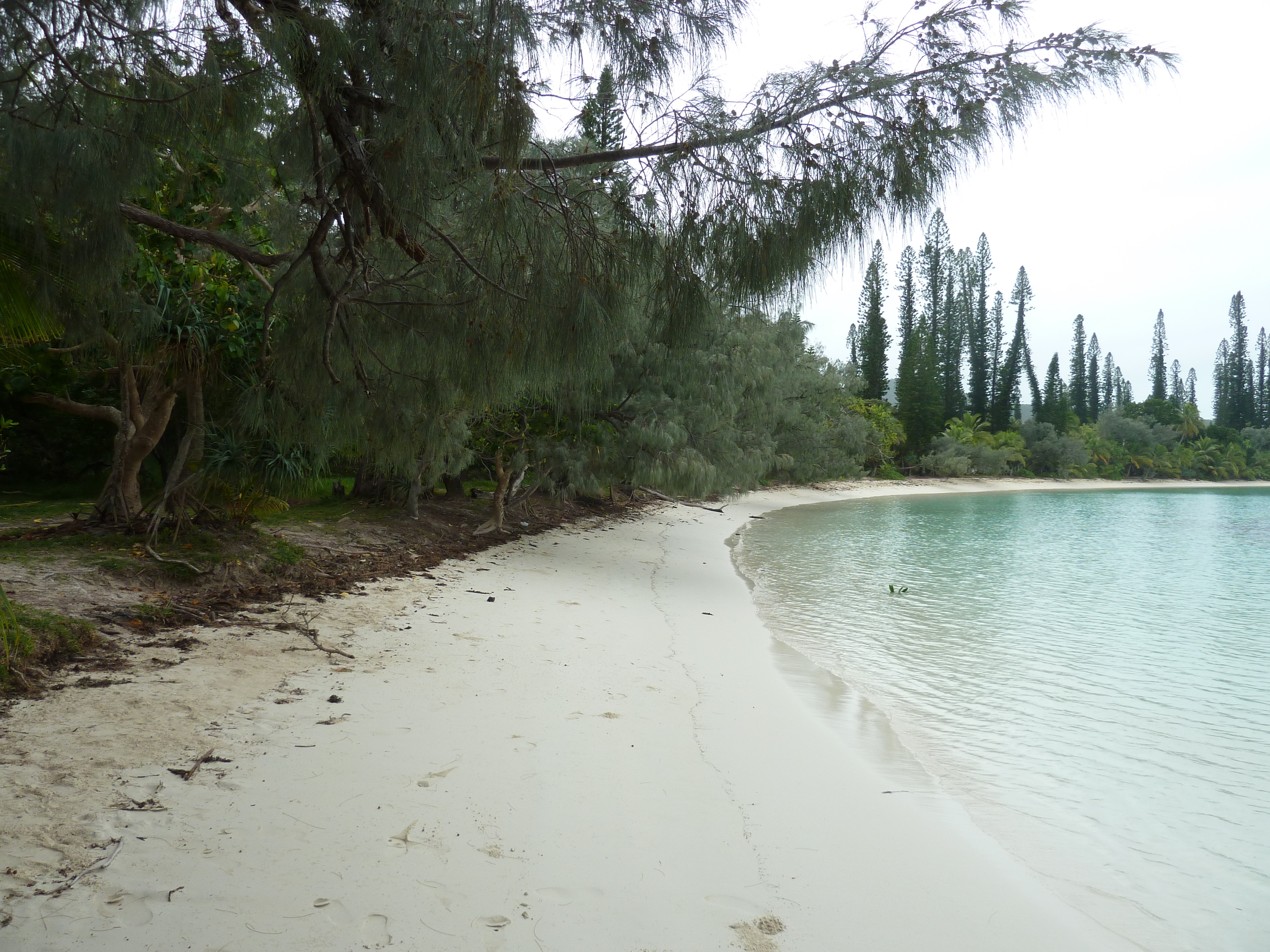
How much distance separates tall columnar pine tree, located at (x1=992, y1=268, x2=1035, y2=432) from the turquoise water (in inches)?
1437

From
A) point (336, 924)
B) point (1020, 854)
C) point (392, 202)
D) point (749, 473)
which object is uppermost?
point (392, 202)

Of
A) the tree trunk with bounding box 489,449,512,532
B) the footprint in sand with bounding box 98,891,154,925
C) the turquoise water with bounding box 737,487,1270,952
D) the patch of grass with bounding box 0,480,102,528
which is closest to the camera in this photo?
the footprint in sand with bounding box 98,891,154,925

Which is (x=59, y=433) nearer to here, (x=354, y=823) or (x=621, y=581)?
(x=621, y=581)

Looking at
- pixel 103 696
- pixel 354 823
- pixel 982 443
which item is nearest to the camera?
pixel 354 823

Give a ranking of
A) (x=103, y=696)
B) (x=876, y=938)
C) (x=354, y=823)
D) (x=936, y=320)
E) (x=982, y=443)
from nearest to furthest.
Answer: (x=876, y=938)
(x=354, y=823)
(x=103, y=696)
(x=982, y=443)
(x=936, y=320)

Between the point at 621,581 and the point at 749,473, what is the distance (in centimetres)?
516

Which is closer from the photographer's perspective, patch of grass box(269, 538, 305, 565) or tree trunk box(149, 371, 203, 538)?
tree trunk box(149, 371, 203, 538)

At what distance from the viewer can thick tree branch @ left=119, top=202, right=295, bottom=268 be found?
10.2 ft

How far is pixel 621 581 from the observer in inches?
326

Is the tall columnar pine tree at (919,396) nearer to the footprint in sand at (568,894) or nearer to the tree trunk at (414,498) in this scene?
the tree trunk at (414,498)

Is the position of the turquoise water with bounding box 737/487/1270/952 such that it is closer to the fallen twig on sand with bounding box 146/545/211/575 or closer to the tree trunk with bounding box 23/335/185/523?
the fallen twig on sand with bounding box 146/545/211/575

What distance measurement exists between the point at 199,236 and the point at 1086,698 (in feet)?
19.8

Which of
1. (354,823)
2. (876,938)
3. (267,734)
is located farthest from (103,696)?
(876,938)

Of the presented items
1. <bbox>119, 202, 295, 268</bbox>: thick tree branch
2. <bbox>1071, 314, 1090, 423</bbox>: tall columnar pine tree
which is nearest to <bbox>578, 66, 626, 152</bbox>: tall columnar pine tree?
<bbox>119, 202, 295, 268</bbox>: thick tree branch
